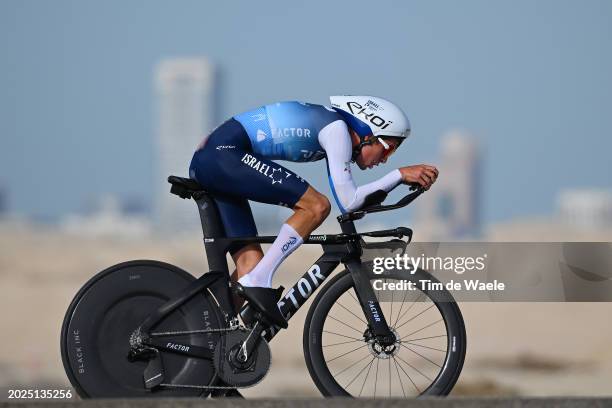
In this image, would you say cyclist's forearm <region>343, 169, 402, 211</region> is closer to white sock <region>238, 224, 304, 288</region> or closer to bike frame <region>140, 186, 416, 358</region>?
bike frame <region>140, 186, 416, 358</region>

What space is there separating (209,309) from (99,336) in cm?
51

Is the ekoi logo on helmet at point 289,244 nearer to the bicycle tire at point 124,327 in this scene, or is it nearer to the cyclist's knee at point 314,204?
the cyclist's knee at point 314,204

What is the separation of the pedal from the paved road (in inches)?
46.8

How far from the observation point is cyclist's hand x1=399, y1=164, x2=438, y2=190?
18.7 feet

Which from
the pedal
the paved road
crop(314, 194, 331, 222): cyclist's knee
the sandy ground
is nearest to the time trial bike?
the pedal

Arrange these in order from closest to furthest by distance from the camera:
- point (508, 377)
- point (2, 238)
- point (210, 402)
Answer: point (210, 402) → point (508, 377) → point (2, 238)

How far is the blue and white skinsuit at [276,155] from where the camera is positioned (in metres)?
5.68

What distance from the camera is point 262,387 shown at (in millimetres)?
34719

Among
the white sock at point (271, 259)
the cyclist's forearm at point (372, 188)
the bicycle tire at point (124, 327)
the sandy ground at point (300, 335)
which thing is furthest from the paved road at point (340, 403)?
the sandy ground at point (300, 335)

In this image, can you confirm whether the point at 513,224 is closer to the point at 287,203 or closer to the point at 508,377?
the point at 508,377

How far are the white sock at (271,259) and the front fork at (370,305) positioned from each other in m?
0.31

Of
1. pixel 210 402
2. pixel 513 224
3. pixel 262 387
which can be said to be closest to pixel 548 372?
pixel 262 387

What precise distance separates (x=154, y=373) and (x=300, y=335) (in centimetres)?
4611

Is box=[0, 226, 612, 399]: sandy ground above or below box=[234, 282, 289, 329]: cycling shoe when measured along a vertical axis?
below
